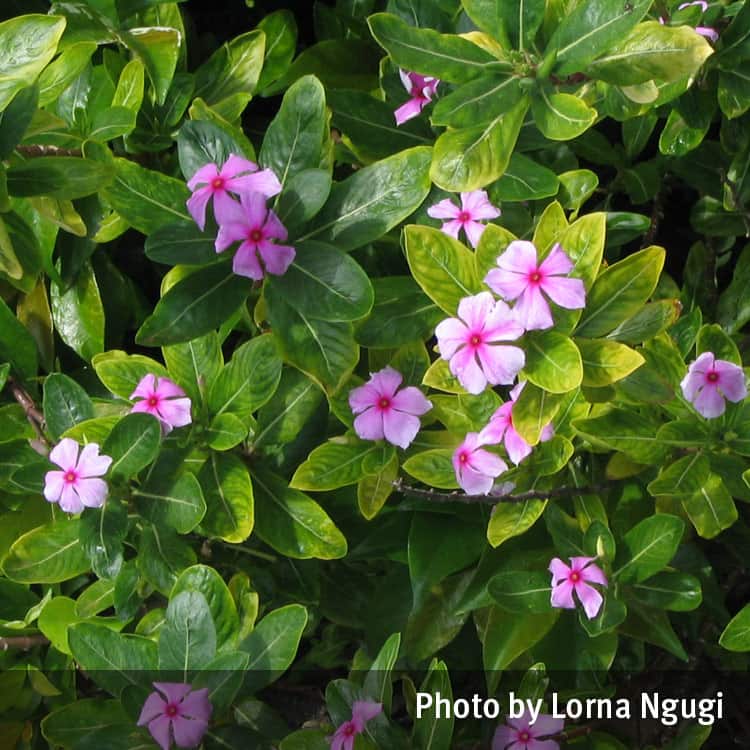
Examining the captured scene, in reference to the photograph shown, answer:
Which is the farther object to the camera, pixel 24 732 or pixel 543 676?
pixel 24 732

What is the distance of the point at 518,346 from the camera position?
3.83ft

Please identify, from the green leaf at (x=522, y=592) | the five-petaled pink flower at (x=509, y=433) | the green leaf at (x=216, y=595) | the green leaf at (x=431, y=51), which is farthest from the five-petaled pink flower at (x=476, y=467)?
the green leaf at (x=431, y=51)

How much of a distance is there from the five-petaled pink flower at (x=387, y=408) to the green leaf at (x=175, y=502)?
0.22 m

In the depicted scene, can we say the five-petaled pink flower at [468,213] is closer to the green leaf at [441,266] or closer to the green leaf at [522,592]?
the green leaf at [441,266]

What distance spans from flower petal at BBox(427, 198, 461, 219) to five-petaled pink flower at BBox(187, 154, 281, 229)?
248mm

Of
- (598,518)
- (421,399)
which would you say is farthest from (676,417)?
(421,399)

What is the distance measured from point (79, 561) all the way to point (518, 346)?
0.65m

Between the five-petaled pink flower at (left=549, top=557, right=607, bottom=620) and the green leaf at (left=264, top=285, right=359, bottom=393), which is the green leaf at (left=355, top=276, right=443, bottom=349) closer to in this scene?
the green leaf at (left=264, top=285, right=359, bottom=393)

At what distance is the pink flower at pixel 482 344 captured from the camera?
1.11 meters

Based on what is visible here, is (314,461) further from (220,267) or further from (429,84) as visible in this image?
(429,84)

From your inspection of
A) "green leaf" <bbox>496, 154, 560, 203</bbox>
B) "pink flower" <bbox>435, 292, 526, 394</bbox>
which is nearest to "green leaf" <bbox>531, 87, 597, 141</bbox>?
"green leaf" <bbox>496, 154, 560, 203</bbox>

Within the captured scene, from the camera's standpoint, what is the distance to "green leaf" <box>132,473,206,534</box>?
126cm

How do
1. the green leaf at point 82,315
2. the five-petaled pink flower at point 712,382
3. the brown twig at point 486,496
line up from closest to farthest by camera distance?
the five-petaled pink flower at point 712,382, the brown twig at point 486,496, the green leaf at point 82,315

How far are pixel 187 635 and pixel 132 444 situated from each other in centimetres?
25
